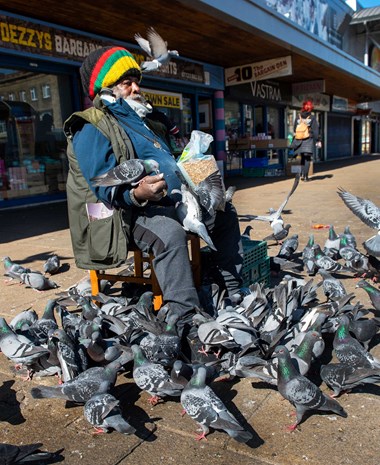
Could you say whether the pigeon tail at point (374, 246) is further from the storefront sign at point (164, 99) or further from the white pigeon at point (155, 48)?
the storefront sign at point (164, 99)

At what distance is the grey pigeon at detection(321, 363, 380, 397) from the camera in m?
2.09

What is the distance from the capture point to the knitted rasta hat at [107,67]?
9.62 ft

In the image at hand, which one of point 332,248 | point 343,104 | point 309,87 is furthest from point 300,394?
point 343,104

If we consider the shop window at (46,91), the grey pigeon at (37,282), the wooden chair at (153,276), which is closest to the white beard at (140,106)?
the wooden chair at (153,276)

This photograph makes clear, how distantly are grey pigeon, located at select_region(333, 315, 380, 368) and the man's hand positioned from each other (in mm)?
1286

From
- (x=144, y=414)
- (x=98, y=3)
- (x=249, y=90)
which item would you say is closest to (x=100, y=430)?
(x=144, y=414)

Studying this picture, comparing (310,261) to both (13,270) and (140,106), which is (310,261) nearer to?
(140,106)

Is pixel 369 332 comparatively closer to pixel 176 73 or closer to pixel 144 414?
pixel 144 414

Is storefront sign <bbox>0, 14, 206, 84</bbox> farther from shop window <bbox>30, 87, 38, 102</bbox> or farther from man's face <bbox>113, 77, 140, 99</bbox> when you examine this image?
man's face <bbox>113, 77, 140, 99</bbox>

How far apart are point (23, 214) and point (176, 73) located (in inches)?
257

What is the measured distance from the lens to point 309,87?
62.7ft

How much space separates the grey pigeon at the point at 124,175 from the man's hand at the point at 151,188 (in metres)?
0.03

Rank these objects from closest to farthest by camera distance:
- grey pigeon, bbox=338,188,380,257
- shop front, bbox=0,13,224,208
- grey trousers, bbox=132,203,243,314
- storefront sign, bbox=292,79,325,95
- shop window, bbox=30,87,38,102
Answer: grey trousers, bbox=132,203,243,314
grey pigeon, bbox=338,188,380,257
shop front, bbox=0,13,224,208
shop window, bbox=30,87,38,102
storefront sign, bbox=292,79,325,95

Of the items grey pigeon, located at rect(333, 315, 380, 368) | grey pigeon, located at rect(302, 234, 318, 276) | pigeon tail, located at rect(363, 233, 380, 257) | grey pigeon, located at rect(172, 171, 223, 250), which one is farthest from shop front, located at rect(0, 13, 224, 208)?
grey pigeon, located at rect(333, 315, 380, 368)
